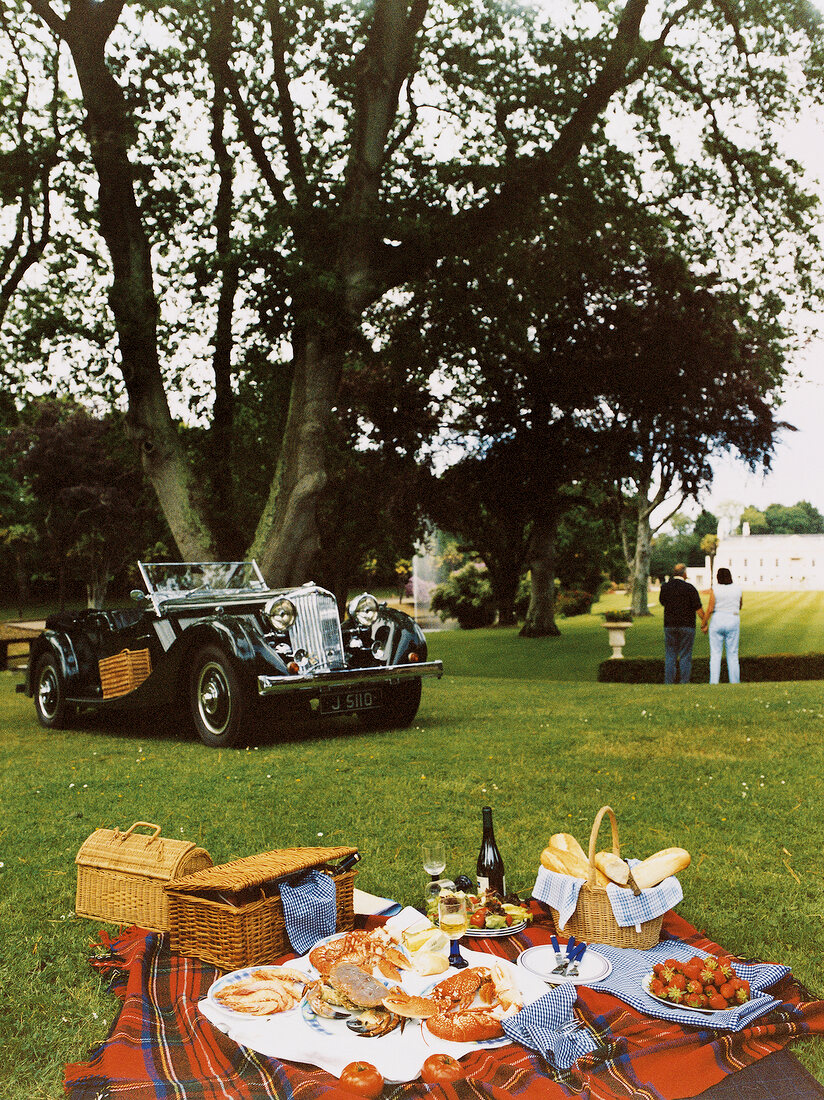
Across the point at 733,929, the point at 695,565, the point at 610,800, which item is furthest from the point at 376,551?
the point at 733,929

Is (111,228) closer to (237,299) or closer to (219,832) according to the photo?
(237,299)

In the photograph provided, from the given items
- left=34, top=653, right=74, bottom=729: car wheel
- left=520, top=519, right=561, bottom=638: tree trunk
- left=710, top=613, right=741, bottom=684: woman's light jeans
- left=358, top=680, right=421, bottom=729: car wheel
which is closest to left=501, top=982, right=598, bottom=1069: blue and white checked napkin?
left=358, top=680, right=421, bottom=729: car wheel

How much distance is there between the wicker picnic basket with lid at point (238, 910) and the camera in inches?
136

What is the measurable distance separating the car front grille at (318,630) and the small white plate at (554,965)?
5398 millimetres

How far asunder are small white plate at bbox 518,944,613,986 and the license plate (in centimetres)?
525

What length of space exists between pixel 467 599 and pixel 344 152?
18.5 meters

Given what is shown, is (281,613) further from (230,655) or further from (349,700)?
(349,700)

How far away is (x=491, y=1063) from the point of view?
267 centimetres

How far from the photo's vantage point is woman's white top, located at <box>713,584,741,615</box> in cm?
1276

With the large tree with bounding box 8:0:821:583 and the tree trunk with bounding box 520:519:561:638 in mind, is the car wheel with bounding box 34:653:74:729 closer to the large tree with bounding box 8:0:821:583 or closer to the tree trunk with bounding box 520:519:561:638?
the large tree with bounding box 8:0:821:583

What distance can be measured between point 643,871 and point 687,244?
14.8 metres

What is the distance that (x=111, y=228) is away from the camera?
508 inches

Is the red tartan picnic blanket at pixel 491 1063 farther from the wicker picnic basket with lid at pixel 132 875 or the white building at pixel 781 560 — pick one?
the white building at pixel 781 560

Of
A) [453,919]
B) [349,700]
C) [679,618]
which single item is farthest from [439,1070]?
[679,618]
